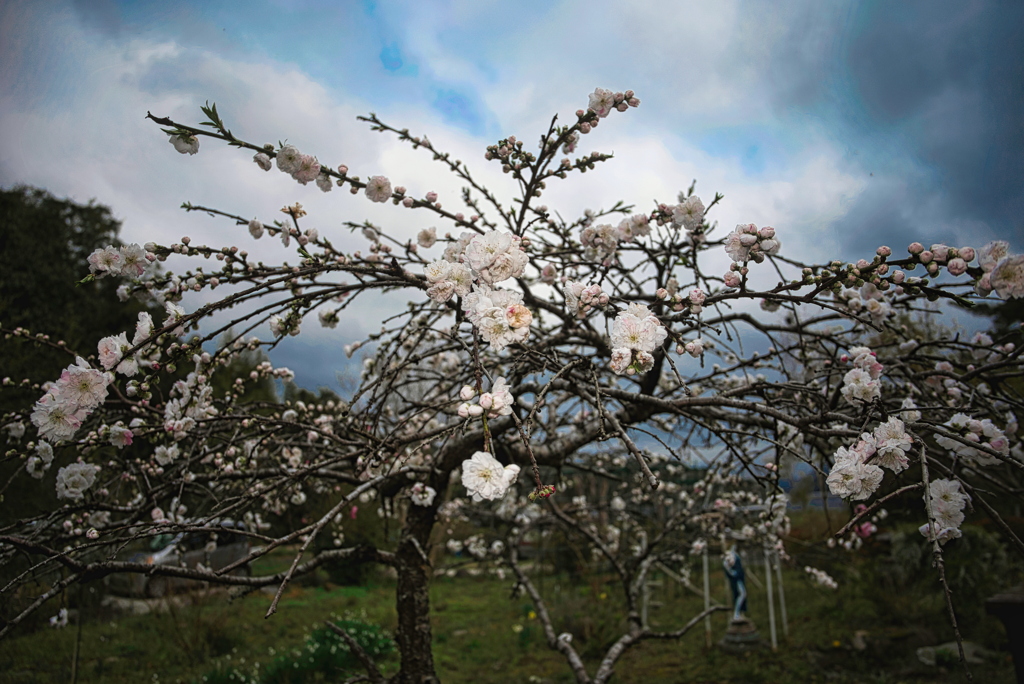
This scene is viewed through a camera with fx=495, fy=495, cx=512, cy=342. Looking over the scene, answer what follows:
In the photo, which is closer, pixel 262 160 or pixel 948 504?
pixel 948 504

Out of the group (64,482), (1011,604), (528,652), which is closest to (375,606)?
(528,652)

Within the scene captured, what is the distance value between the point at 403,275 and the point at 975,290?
5.60ft

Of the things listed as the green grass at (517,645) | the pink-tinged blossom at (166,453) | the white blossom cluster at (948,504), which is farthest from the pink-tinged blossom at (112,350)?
the green grass at (517,645)

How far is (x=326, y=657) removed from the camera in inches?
186

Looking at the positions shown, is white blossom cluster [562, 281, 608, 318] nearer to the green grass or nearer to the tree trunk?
the tree trunk

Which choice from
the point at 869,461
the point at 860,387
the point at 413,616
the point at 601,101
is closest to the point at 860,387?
the point at 860,387

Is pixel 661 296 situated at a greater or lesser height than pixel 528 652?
greater

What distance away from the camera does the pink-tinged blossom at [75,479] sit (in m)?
1.90

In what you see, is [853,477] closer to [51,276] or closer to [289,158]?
[289,158]

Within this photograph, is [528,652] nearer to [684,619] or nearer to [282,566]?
[684,619]

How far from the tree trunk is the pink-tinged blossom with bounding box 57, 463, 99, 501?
4.08ft

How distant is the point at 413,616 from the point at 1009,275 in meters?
2.32

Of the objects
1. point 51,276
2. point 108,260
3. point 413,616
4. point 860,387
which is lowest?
point 413,616

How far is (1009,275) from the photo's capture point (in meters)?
1.22
